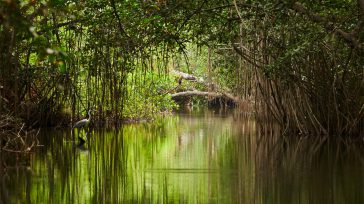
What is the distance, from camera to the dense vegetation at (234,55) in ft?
33.1

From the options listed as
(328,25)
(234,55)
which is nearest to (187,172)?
(328,25)

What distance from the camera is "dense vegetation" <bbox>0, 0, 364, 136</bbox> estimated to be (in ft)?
33.1

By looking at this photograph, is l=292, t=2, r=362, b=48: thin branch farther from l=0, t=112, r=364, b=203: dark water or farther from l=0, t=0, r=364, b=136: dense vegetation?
l=0, t=112, r=364, b=203: dark water

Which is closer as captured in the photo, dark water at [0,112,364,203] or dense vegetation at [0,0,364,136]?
dark water at [0,112,364,203]

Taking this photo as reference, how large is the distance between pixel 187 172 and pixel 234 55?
9.39 m

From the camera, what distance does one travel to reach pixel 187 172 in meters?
8.05

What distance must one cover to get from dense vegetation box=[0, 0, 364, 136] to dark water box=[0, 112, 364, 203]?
95 centimetres

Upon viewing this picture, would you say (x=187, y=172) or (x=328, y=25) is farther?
(x=328, y=25)

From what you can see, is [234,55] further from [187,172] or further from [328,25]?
[187,172]

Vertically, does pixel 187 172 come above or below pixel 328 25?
below

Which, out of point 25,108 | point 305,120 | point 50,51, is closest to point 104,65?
point 25,108

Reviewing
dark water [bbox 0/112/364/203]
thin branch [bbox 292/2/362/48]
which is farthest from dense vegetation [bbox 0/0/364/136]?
dark water [bbox 0/112/364/203]

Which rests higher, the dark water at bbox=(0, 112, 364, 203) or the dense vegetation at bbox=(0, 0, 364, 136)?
the dense vegetation at bbox=(0, 0, 364, 136)

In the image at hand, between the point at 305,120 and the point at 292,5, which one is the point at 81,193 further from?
the point at 305,120
